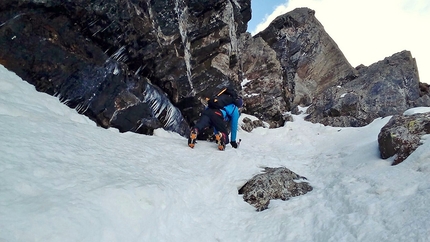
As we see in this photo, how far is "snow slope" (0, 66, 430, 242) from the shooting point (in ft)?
13.4

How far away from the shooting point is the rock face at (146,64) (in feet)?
30.4

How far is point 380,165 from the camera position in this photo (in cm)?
787

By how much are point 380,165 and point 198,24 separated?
12338 mm

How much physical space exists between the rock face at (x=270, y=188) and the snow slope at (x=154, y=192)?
10.9 inches

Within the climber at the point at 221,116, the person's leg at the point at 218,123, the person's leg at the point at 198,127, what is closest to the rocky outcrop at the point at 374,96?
the climber at the point at 221,116

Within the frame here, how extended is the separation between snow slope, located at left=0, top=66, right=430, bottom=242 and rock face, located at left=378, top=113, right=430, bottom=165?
33cm

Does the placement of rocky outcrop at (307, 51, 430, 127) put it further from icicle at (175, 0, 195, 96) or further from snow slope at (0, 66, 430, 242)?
snow slope at (0, 66, 430, 242)

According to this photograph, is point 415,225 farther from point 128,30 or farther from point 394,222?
point 128,30

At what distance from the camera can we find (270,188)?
293 inches

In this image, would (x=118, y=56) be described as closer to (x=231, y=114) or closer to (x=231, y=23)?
(x=231, y=114)

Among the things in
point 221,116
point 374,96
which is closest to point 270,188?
point 221,116

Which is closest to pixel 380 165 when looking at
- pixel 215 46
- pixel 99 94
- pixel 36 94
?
pixel 99 94

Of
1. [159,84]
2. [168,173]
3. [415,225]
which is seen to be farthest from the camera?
[159,84]

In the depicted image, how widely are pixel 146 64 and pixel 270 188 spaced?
8.25 metres
